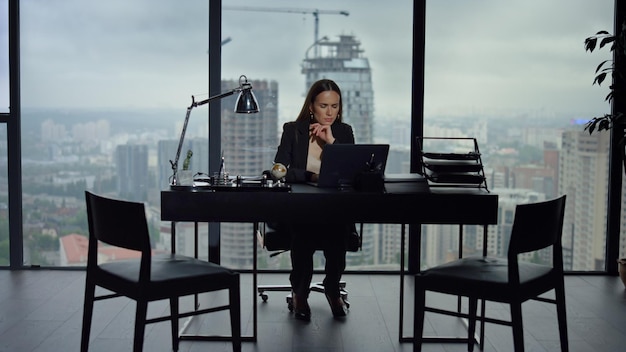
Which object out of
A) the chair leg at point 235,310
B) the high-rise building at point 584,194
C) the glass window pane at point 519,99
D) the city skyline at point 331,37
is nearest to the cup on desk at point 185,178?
the chair leg at point 235,310

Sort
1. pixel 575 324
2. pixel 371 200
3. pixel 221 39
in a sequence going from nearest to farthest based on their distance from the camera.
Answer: pixel 371 200
pixel 575 324
pixel 221 39

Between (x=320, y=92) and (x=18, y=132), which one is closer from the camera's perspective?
(x=320, y=92)

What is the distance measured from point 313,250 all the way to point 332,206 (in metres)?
0.77

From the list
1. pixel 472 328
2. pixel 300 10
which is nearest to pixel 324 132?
pixel 300 10

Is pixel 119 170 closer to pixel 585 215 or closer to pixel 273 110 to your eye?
pixel 273 110

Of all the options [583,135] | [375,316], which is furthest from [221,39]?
[583,135]

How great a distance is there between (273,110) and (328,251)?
4.35ft

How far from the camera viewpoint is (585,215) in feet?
17.3

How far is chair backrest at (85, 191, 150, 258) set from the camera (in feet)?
9.72

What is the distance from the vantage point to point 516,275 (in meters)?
3.02

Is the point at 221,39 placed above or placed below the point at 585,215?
above

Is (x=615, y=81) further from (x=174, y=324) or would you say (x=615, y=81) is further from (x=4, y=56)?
(x=4, y=56)

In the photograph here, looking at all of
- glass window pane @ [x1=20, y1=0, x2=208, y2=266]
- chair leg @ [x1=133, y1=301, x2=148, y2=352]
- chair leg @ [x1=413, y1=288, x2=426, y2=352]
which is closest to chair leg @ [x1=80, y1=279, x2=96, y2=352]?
chair leg @ [x1=133, y1=301, x2=148, y2=352]

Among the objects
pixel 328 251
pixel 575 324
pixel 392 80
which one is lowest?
pixel 575 324
